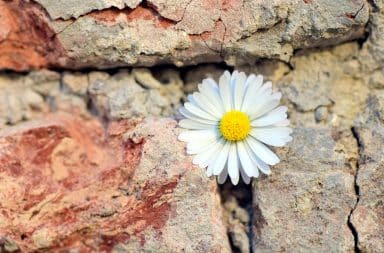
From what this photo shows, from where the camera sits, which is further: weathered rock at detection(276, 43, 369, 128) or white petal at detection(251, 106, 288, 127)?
weathered rock at detection(276, 43, 369, 128)

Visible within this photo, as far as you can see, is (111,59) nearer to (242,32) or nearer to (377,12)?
(242,32)

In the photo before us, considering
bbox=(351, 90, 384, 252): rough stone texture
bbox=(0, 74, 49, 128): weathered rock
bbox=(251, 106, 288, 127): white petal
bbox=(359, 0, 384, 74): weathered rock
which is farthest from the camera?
bbox=(0, 74, 49, 128): weathered rock

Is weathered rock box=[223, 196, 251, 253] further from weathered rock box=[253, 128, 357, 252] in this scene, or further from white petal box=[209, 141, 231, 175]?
white petal box=[209, 141, 231, 175]

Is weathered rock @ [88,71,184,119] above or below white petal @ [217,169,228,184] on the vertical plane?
above

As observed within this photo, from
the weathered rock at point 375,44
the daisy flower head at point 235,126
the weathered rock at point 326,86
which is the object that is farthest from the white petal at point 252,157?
the weathered rock at point 375,44

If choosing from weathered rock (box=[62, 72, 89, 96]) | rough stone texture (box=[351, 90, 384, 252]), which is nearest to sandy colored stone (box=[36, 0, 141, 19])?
weathered rock (box=[62, 72, 89, 96])

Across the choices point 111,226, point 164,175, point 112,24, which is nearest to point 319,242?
point 164,175

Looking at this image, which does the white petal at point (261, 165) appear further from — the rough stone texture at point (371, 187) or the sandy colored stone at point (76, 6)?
the sandy colored stone at point (76, 6)
